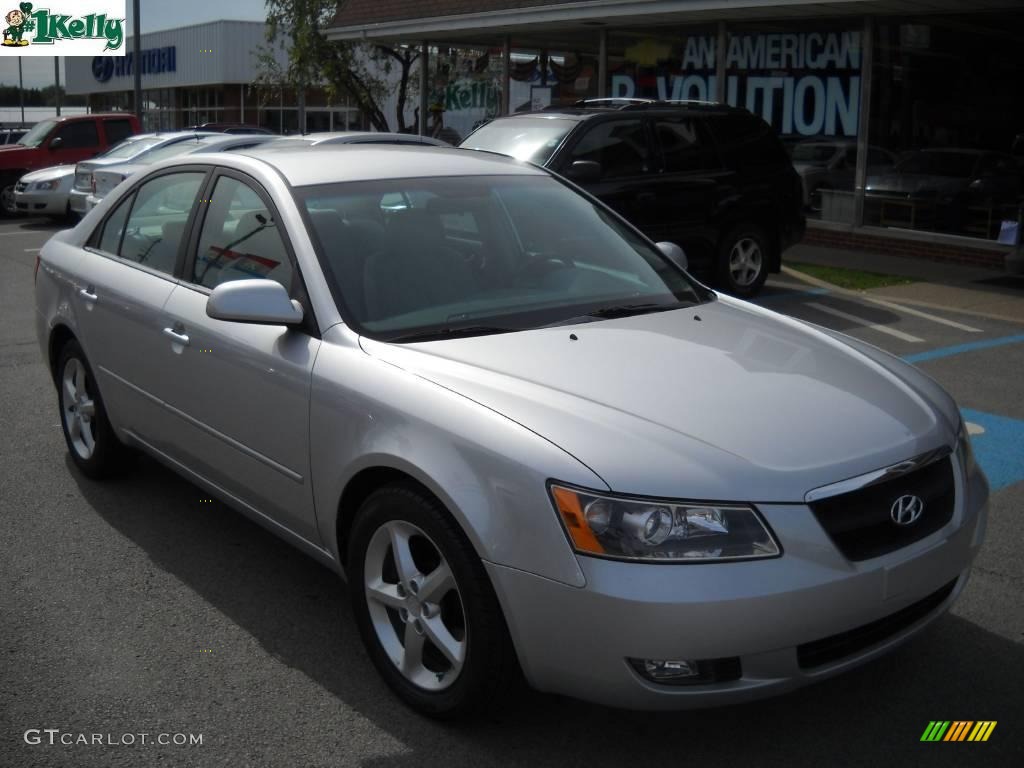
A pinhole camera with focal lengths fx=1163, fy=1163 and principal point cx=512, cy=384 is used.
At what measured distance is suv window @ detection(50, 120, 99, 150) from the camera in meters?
21.5

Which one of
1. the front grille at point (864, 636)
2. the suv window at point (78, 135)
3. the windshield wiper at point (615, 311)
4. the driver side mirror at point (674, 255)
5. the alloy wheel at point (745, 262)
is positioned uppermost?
the suv window at point (78, 135)

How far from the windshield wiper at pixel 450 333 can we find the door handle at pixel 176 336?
3.56ft

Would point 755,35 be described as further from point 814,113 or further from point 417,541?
point 417,541

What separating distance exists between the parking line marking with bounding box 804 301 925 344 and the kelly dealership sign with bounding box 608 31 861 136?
16.4 feet

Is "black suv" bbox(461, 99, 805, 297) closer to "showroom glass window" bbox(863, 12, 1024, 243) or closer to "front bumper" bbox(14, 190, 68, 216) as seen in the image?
"showroom glass window" bbox(863, 12, 1024, 243)

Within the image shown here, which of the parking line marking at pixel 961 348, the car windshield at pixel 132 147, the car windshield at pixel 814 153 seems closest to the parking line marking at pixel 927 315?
the parking line marking at pixel 961 348

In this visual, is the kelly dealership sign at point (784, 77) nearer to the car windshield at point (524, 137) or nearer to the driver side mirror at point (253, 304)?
the car windshield at point (524, 137)

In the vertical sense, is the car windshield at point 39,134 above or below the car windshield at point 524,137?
above

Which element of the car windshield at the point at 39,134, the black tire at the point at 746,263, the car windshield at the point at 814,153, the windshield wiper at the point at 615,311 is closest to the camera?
the windshield wiper at the point at 615,311

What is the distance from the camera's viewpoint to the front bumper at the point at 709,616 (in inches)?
111

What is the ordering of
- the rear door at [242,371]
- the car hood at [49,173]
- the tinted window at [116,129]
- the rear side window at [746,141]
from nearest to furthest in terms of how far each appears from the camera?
the rear door at [242,371]
the rear side window at [746,141]
the car hood at [49,173]
the tinted window at [116,129]

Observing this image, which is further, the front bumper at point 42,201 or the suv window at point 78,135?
the suv window at point 78,135

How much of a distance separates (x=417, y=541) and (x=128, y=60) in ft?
175

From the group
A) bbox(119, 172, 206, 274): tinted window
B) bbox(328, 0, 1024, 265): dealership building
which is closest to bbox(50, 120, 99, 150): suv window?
bbox(328, 0, 1024, 265): dealership building
